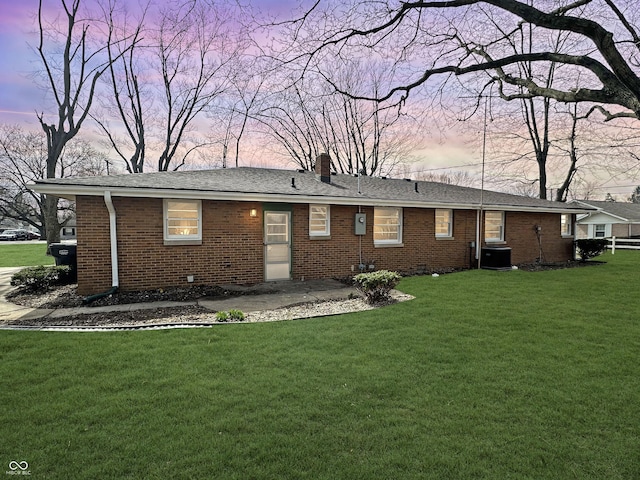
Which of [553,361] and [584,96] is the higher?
[584,96]

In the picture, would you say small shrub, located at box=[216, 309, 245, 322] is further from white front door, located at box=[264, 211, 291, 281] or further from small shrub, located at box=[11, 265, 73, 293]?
small shrub, located at box=[11, 265, 73, 293]

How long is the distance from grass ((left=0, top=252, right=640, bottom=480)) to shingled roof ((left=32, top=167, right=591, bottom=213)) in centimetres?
419

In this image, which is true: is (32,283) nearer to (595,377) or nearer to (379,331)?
(379,331)

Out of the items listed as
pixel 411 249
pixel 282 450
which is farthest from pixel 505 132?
pixel 282 450

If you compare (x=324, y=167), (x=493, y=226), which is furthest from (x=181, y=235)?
(x=493, y=226)

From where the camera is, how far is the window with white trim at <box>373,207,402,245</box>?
1225cm

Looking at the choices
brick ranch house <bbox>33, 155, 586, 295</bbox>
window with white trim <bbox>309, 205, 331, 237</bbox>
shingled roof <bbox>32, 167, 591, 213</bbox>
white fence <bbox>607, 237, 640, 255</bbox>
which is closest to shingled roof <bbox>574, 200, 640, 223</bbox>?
white fence <bbox>607, 237, 640, 255</bbox>

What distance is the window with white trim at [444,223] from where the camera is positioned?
13.5 m

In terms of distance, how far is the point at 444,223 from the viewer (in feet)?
44.9

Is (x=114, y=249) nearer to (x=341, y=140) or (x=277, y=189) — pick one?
(x=277, y=189)

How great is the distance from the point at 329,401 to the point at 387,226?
9580 mm

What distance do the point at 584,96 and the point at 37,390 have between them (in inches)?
315

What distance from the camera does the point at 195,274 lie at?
374 inches

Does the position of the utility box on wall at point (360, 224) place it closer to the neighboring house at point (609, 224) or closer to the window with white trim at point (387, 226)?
the window with white trim at point (387, 226)
